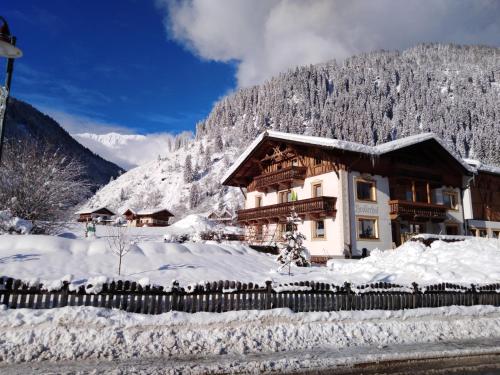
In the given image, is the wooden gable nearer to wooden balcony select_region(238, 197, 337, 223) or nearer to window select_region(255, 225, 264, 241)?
wooden balcony select_region(238, 197, 337, 223)

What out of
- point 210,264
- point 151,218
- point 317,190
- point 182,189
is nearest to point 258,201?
point 317,190

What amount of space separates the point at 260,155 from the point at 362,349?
28.2 metres

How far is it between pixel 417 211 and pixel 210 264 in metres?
19.0

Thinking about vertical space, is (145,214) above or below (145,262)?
above

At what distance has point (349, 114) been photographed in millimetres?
188000

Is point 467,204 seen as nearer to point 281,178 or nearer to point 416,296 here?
point 281,178

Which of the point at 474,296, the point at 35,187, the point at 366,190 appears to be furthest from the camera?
the point at 366,190

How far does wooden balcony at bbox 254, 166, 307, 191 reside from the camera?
104 ft

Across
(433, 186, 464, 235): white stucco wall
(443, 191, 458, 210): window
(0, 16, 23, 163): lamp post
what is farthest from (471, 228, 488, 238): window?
(0, 16, 23, 163): lamp post

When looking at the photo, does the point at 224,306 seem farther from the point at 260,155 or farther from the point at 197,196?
the point at 197,196

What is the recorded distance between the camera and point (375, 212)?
2984 centimetres

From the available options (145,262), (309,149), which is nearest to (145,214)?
(309,149)

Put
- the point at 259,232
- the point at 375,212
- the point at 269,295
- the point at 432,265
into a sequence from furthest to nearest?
the point at 259,232
the point at 375,212
the point at 432,265
the point at 269,295

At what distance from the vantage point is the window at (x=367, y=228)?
29.0 metres
